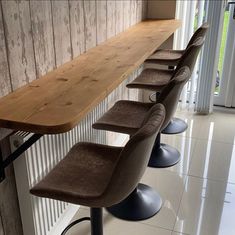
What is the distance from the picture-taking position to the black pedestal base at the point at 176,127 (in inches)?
122

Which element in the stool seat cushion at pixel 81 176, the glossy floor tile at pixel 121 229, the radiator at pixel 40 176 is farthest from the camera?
the glossy floor tile at pixel 121 229

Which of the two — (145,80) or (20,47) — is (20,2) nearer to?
(20,47)

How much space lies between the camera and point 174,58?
2.81 metres

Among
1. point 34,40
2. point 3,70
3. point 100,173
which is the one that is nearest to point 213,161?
point 100,173

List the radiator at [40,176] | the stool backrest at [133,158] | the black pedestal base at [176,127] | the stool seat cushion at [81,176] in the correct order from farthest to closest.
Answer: the black pedestal base at [176,127] → the radiator at [40,176] → the stool seat cushion at [81,176] → the stool backrest at [133,158]

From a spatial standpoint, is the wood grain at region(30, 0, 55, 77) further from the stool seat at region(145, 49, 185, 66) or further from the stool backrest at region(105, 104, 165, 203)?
the stool seat at region(145, 49, 185, 66)

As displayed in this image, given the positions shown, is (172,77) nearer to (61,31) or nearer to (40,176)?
(61,31)

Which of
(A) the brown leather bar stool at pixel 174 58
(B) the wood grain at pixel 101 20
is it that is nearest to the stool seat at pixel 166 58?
(A) the brown leather bar stool at pixel 174 58

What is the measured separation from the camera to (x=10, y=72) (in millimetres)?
1363

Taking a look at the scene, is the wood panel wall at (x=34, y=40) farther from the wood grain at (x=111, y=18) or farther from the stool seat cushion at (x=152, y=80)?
the stool seat cushion at (x=152, y=80)

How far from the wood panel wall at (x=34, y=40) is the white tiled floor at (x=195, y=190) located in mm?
627

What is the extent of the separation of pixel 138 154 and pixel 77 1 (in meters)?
1.13

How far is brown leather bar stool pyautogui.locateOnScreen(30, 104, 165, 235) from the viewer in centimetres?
110

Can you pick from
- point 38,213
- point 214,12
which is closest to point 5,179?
point 38,213
